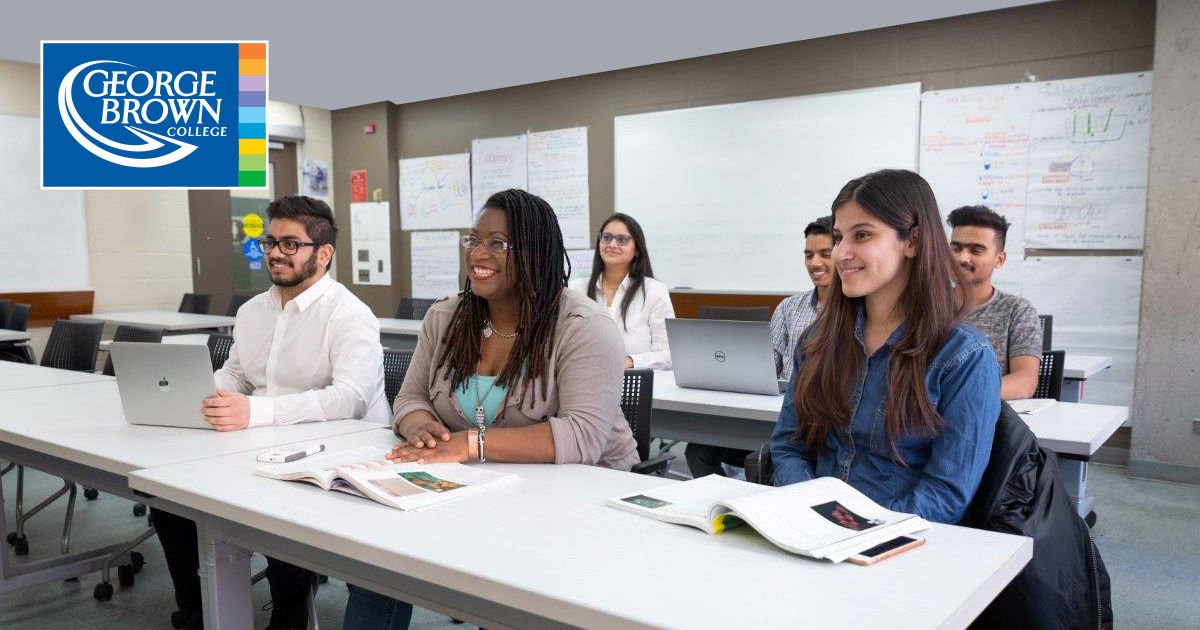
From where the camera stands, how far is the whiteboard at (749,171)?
5043 mm

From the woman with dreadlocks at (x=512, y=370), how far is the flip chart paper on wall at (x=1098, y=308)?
3588 mm

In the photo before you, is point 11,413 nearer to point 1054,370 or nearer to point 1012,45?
point 1054,370

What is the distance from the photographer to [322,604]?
2.66 meters

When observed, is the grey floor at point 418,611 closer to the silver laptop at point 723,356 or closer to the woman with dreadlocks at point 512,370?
the woman with dreadlocks at point 512,370

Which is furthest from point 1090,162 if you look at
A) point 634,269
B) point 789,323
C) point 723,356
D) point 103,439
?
point 103,439

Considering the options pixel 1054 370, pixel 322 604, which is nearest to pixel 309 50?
pixel 322 604

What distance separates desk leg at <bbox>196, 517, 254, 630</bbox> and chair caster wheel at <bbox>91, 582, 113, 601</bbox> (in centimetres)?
142

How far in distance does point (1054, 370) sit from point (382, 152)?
20.9 ft

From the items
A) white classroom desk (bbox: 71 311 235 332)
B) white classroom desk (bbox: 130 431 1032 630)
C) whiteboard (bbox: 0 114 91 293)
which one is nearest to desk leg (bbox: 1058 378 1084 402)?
white classroom desk (bbox: 130 431 1032 630)

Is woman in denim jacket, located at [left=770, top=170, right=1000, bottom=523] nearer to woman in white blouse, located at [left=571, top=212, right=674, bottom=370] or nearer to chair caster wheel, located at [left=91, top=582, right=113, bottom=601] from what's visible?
woman in white blouse, located at [left=571, top=212, right=674, bottom=370]

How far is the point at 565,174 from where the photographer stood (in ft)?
21.3

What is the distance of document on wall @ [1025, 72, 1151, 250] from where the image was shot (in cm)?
422

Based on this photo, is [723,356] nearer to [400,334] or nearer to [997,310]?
[997,310]

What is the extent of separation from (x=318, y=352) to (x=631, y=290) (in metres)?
1.69
